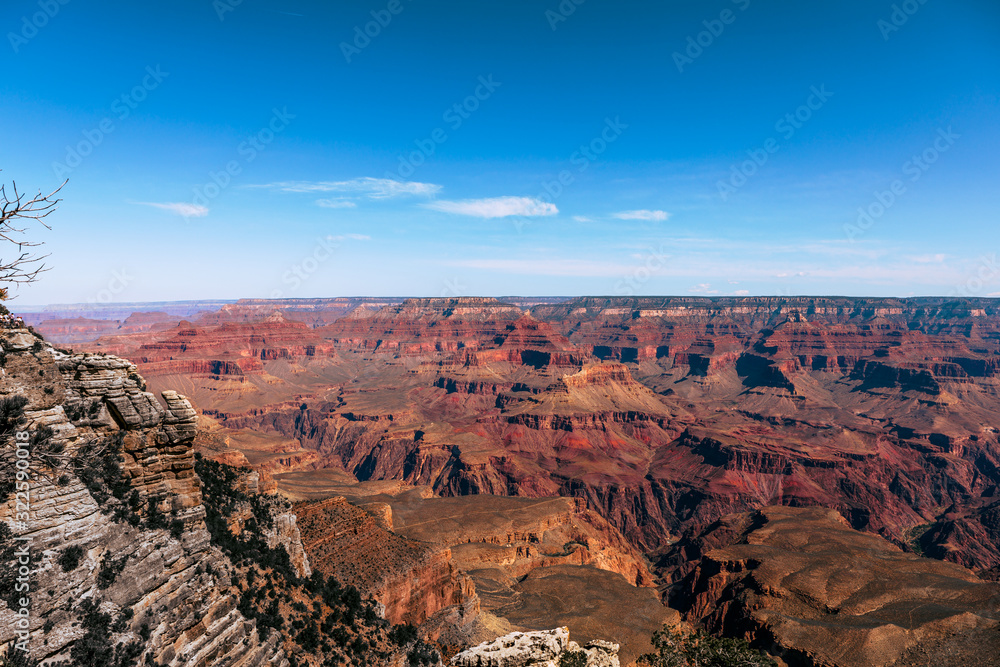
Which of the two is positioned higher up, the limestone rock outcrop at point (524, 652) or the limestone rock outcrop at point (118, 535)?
the limestone rock outcrop at point (118, 535)

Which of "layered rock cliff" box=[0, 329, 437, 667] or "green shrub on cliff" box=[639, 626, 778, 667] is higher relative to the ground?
"layered rock cliff" box=[0, 329, 437, 667]

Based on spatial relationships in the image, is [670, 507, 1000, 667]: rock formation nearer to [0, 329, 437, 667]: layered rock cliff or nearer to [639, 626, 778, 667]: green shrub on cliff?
[639, 626, 778, 667]: green shrub on cliff

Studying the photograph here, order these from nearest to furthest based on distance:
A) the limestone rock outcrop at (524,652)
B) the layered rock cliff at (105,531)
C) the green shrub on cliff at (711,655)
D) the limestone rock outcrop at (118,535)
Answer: the layered rock cliff at (105,531) → the limestone rock outcrop at (118,535) → the limestone rock outcrop at (524,652) → the green shrub on cliff at (711,655)

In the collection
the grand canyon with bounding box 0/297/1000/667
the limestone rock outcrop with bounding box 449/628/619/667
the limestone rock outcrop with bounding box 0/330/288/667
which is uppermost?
the limestone rock outcrop with bounding box 0/330/288/667

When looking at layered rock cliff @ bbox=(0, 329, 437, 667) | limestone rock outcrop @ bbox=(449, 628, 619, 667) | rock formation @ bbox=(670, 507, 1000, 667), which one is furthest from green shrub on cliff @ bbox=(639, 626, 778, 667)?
rock formation @ bbox=(670, 507, 1000, 667)

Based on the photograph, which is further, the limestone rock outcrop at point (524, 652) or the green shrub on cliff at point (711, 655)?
the green shrub on cliff at point (711, 655)
